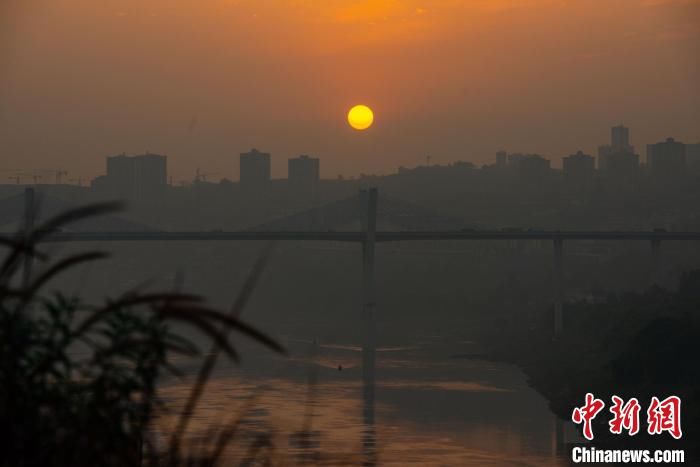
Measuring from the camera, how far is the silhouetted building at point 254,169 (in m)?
80.1

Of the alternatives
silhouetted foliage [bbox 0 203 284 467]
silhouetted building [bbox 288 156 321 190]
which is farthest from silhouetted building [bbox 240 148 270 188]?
silhouetted foliage [bbox 0 203 284 467]

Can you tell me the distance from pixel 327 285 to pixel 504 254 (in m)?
10.3

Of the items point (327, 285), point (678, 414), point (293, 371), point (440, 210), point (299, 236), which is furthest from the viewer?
point (440, 210)

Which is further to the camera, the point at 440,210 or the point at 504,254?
the point at 440,210

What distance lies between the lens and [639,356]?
2541cm

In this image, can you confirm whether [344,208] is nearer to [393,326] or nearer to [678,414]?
[393,326]

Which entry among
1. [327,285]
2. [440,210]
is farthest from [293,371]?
[440,210]

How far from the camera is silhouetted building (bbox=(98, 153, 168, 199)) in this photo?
225 feet

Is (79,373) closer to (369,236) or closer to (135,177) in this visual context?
(369,236)
